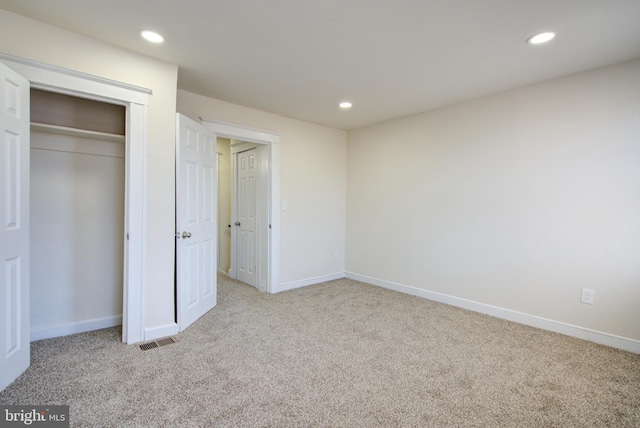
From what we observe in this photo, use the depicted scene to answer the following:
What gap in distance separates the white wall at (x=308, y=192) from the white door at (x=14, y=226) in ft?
6.48

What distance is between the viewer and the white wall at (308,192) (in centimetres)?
421

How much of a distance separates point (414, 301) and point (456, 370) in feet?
5.35

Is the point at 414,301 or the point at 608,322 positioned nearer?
the point at 608,322

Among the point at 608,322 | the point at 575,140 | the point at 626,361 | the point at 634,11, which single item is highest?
the point at 634,11

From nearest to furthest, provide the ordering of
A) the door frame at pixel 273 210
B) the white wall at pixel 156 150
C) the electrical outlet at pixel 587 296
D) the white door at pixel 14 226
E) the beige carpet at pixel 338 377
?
the beige carpet at pixel 338 377 < the white door at pixel 14 226 < the white wall at pixel 156 150 < the electrical outlet at pixel 587 296 < the door frame at pixel 273 210

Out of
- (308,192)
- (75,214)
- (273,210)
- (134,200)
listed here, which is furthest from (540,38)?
(75,214)

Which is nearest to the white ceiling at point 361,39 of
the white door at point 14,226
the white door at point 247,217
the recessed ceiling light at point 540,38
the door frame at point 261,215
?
the recessed ceiling light at point 540,38

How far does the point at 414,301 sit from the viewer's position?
382 centimetres

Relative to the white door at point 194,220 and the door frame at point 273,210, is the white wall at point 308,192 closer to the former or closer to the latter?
the door frame at point 273,210

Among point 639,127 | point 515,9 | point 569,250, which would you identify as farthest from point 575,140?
point 515,9

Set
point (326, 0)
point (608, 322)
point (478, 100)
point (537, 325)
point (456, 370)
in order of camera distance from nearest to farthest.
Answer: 1. point (326, 0)
2. point (456, 370)
3. point (608, 322)
4. point (537, 325)
5. point (478, 100)

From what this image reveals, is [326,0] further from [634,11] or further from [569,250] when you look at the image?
[569,250]

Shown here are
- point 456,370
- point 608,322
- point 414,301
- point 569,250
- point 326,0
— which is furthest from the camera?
point 414,301

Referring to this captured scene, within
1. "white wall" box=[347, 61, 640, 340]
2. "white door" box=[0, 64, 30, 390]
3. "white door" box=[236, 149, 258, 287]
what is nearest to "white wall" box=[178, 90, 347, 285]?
"white door" box=[236, 149, 258, 287]
